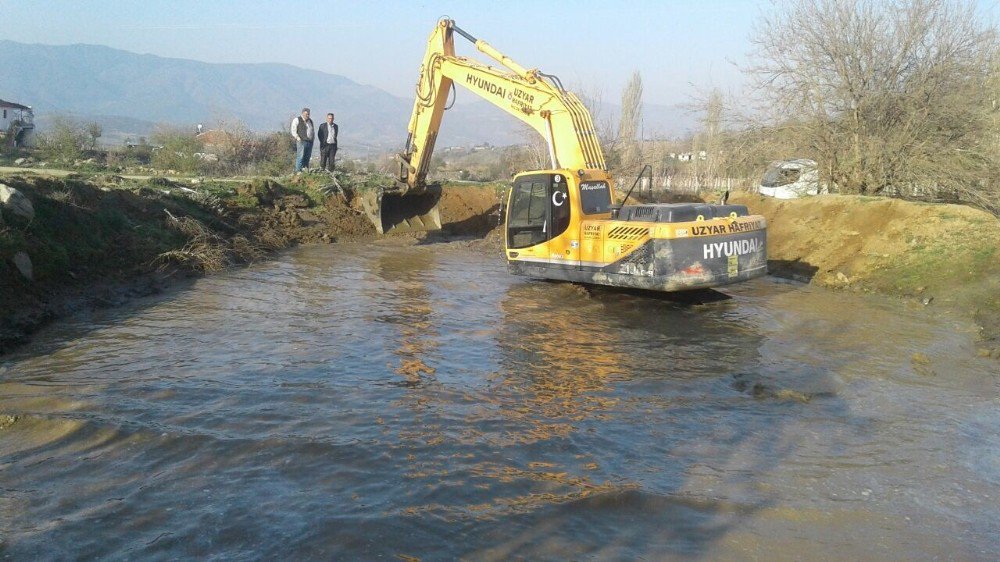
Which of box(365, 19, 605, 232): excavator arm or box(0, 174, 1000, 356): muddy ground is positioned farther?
box(365, 19, 605, 232): excavator arm

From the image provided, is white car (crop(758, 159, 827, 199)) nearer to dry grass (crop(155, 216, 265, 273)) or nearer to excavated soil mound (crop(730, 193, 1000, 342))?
excavated soil mound (crop(730, 193, 1000, 342))

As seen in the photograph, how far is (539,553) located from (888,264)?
10.7 metres

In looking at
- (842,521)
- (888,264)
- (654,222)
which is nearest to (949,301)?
(888,264)

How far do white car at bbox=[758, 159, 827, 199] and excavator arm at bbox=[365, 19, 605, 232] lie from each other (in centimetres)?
785

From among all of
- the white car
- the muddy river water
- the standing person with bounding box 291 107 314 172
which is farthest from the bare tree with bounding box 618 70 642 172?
the muddy river water

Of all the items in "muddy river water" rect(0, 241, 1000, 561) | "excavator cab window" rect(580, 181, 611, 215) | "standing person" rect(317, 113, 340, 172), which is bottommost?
"muddy river water" rect(0, 241, 1000, 561)

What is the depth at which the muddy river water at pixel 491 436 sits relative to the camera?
14.3ft

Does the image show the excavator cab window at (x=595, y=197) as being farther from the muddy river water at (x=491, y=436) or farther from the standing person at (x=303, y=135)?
the standing person at (x=303, y=135)

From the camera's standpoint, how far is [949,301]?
1084 cm

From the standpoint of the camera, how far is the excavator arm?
38.4ft

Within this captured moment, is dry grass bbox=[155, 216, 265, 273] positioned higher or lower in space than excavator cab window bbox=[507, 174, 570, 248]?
lower

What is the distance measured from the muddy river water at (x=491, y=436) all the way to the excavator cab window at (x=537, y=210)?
1608 mm

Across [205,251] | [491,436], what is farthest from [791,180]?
[491,436]

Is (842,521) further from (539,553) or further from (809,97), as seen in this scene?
(809,97)
